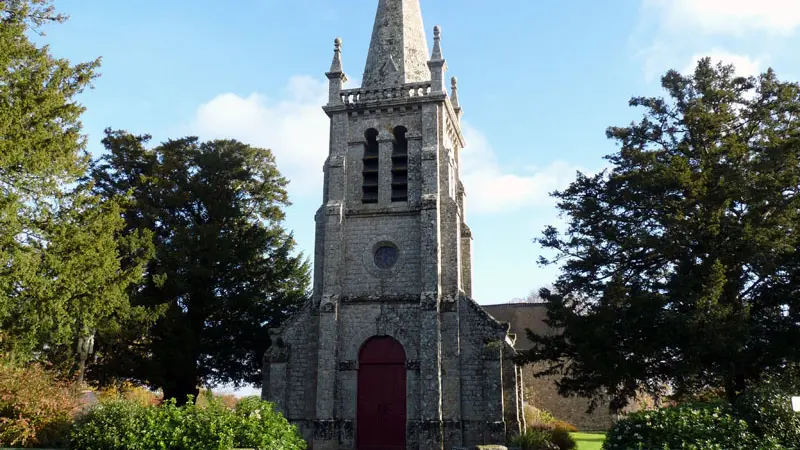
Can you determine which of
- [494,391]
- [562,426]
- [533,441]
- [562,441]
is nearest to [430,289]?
[494,391]

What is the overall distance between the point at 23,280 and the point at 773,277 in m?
19.5

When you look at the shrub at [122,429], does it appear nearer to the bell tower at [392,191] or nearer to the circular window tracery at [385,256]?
the bell tower at [392,191]

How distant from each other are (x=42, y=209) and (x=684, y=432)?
16.1 meters

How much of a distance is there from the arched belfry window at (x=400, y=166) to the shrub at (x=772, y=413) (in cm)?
1302

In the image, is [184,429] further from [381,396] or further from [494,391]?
[494,391]

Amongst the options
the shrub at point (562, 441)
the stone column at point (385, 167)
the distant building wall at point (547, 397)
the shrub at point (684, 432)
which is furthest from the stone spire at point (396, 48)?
the shrub at point (684, 432)

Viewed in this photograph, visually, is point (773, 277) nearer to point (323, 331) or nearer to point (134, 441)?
point (323, 331)

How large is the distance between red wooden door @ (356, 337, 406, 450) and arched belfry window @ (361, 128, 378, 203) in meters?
5.39

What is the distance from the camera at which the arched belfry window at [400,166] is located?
912 inches

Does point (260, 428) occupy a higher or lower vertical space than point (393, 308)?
lower

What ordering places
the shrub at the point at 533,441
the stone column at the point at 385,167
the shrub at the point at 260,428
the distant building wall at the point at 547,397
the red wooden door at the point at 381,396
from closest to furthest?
the shrub at the point at 260,428 < the shrub at the point at 533,441 < the red wooden door at the point at 381,396 < the stone column at the point at 385,167 < the distant building wall at the point at 547,397

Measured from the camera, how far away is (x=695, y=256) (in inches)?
704

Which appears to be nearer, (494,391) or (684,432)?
(684,432)

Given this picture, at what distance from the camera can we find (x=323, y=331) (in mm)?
21359
